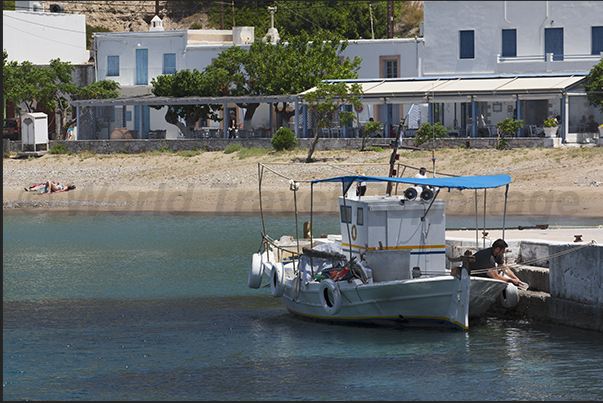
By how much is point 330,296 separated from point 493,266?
3382 mm

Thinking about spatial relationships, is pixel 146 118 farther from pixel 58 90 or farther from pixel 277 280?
pixel 277 280

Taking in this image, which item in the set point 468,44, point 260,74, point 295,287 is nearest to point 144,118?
point 260,74

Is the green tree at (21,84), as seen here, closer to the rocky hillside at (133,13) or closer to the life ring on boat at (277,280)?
the life ring on boat at (277,280)

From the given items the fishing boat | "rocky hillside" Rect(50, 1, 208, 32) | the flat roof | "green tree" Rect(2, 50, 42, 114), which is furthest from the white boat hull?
"rocky hillside" Rect(50, 1, 208, 32)

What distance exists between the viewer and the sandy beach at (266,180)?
113ft

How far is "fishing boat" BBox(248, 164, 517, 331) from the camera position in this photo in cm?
1645

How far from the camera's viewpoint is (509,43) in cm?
5019

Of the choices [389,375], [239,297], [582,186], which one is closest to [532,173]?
[582,186]

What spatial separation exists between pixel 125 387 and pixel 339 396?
11.6 ft

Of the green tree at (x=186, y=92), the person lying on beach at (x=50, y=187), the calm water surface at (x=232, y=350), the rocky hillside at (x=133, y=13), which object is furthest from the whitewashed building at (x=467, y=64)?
the rocky hillside at (x=133, y=13)

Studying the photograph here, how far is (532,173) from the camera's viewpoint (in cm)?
3631

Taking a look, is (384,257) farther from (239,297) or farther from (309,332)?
(239,297)

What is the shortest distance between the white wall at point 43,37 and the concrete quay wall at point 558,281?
5163 centimetres

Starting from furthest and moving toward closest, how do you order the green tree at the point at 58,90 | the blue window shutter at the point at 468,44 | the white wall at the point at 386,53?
the green tree at the point at 58,90 < the white wall at the point at 386,53 < the blue window shutter at the point at 468,44
